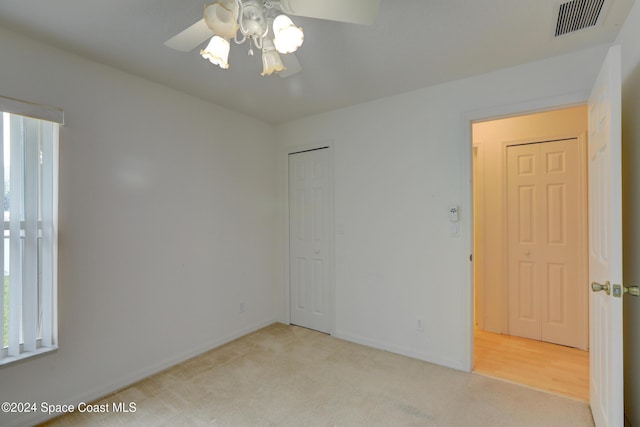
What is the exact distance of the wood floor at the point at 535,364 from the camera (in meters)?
2.32

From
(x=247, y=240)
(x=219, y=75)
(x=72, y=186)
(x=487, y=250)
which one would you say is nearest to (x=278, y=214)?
(x=247, y=240)

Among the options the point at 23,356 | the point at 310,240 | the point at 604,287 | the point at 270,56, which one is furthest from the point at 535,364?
the point at 23,356

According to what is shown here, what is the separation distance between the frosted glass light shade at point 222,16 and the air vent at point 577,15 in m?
1.75

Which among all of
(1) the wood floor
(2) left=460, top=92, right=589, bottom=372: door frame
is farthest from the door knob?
(1) the wood floor

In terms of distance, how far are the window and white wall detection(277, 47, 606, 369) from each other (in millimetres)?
2367

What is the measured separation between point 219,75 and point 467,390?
3.10 metres

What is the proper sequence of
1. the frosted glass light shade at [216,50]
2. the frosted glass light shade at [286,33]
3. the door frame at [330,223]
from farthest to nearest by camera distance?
1. the door frame at [330,223]
2. the frosted glass light shade at [216,50]
3. the frosted glass light shade at [286,33]

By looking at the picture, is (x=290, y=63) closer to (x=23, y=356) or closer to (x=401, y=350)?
(x=23, y=356)

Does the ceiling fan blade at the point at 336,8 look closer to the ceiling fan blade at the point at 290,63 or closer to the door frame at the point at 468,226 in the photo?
the ceiling fan blade at the point at 290,63

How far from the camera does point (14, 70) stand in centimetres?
186

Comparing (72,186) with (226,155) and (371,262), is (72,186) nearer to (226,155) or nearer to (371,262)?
(226,155)

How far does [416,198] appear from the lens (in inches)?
110

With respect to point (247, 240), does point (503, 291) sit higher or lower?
lower

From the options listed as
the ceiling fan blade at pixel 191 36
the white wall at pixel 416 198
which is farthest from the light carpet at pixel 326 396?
the ceiling fan blade at pixel 191 36
